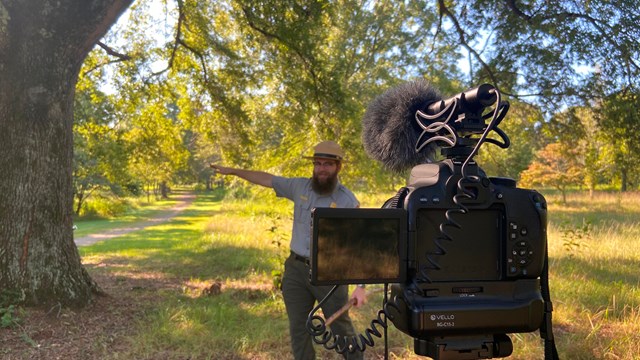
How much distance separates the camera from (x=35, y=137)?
5059 mm

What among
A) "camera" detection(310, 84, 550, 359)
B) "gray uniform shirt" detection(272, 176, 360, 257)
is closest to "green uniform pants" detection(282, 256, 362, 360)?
"gray uniform shirt" detection(272, 176, 360, 257)

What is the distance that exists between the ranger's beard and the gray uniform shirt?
0.12ft

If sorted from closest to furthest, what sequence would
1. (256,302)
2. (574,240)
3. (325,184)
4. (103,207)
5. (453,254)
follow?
(453,254) < (325,184) < (256,302) < (574,240) < (103,207)

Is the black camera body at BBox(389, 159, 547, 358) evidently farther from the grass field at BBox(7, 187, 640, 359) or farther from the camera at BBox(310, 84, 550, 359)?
the grass field at BBox(7, 187, 640, 359)

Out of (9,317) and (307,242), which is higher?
(307,242)

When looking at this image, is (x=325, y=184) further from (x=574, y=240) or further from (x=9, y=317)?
(x=574, y=240)

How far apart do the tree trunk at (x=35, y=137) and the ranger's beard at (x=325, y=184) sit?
338 centimetres

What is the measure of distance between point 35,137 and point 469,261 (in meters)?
5.19

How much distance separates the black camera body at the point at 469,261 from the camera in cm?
135

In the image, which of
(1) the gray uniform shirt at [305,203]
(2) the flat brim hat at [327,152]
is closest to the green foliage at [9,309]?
(1) the gray uniform shirt at [305,203]

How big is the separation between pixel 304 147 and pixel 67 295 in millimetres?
8228

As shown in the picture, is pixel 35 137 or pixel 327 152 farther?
pixel 35 137

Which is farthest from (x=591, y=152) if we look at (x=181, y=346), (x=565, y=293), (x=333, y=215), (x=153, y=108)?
(x=153, y=108)

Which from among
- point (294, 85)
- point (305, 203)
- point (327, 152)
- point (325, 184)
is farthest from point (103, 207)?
point (327, 152)
